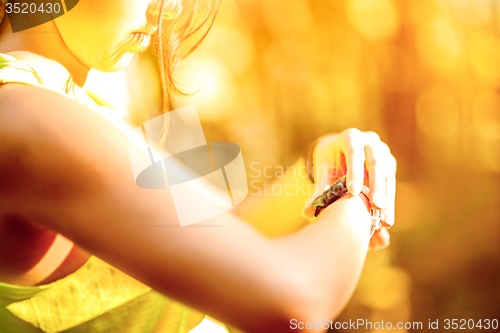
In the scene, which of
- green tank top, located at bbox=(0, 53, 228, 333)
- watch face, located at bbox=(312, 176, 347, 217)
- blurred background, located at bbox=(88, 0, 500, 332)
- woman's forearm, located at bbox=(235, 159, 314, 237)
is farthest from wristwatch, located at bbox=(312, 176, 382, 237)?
blurred background, located at bbox=(88, 0, 500, 332)

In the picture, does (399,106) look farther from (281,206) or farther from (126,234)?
(126,234)

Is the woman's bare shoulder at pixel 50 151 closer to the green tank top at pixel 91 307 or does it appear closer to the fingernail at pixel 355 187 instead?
the green tank top at pixel 91 307

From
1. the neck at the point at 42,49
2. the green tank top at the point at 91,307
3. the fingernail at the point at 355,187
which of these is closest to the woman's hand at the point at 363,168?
the fingernail at the point at 355,187

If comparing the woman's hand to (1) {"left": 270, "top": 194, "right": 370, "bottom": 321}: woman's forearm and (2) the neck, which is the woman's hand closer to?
(1) {"left": 270, "top": 194, "right": 370, "bottom": 321}: woman's forearm

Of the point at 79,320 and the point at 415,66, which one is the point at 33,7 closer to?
the point at 79,320

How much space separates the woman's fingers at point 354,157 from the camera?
38 cm

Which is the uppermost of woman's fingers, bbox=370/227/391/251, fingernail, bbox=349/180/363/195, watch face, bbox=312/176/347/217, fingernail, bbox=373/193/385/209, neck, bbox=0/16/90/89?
neck, bbox=0/16/90/89

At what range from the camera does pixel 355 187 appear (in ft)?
1.22

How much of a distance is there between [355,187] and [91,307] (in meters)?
0.36

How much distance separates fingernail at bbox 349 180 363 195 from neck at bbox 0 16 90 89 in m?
0.35

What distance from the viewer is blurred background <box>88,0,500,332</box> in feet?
2.64

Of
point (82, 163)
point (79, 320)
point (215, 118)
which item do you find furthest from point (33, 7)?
point (215, 118)

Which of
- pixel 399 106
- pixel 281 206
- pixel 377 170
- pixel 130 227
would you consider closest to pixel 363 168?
pixel 377 170

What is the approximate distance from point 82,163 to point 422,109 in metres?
0.87
